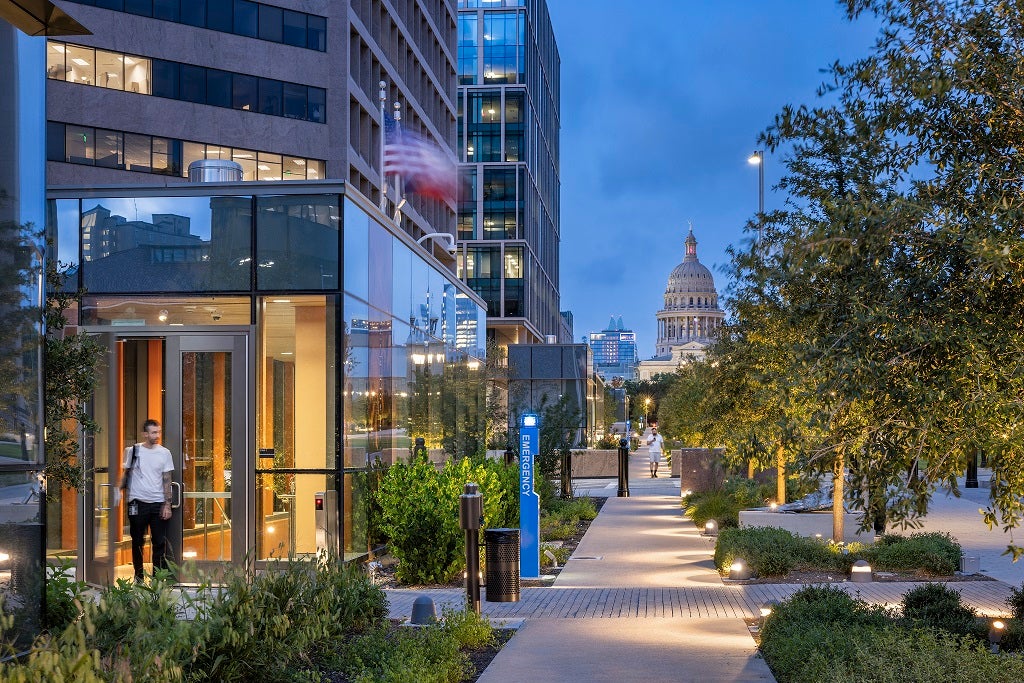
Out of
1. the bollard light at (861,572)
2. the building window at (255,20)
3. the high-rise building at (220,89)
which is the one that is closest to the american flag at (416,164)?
the bollard light at (861,572)

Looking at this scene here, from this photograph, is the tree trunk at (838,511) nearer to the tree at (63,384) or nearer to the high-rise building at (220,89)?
the tree at (63,384)

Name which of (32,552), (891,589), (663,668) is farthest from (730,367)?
(32,552)

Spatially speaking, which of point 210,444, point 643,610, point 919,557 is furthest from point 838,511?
point 210,444

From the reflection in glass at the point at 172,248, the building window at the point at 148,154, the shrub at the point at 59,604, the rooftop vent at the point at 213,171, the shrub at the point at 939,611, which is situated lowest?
the shrub at the point at 939,611

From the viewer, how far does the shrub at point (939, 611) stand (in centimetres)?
1034

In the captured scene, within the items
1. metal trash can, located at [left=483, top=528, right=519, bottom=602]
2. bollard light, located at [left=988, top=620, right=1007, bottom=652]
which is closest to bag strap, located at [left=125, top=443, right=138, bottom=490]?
metal trash can, located at [left=483, top=528, right=519, bottom=602]

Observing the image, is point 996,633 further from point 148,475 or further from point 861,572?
point 148,475

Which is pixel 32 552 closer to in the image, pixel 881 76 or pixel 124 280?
pixel 881 76

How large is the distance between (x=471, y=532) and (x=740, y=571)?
5.16 metres

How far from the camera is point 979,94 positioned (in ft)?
27.6

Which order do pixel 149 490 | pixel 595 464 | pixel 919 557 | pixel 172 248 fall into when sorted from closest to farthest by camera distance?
pixel 149 490, pixel 172 248, pixel 919 557, pixel 595 464

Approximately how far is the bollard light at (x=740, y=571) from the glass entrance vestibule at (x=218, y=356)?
512cm

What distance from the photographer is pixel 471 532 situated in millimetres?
12703

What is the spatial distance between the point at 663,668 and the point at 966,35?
5.33m
